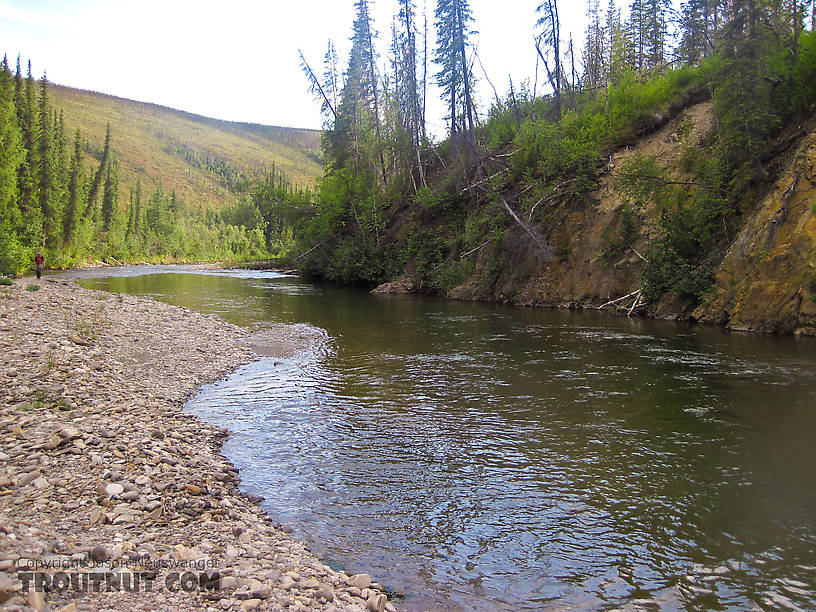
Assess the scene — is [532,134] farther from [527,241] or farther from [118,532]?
[118,532]

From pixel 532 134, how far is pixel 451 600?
31957 mm

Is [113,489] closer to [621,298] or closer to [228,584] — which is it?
[228,584]

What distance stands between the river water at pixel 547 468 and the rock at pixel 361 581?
0.29 metres

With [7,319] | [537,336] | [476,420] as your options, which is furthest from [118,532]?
[537,336]

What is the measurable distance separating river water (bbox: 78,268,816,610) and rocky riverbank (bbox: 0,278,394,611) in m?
0.63

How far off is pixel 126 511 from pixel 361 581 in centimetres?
279

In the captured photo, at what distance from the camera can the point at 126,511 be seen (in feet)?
19.5

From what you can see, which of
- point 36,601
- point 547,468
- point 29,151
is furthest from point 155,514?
point 29,151

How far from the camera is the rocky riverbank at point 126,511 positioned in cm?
438

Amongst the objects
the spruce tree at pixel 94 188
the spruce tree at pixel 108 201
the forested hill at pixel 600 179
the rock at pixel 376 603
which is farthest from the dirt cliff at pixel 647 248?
the spruce tree at pixel 108 201

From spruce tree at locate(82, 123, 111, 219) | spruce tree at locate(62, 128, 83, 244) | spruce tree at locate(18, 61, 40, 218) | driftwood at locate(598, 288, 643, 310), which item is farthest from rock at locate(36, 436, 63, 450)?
spruce tree at locate(82, 123, 111, 219)

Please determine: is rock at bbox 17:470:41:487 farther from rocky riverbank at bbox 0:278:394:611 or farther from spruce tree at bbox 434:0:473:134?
spruce tree at bbox 434:0:473:134

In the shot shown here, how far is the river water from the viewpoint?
5469 mm

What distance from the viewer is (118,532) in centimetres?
544
